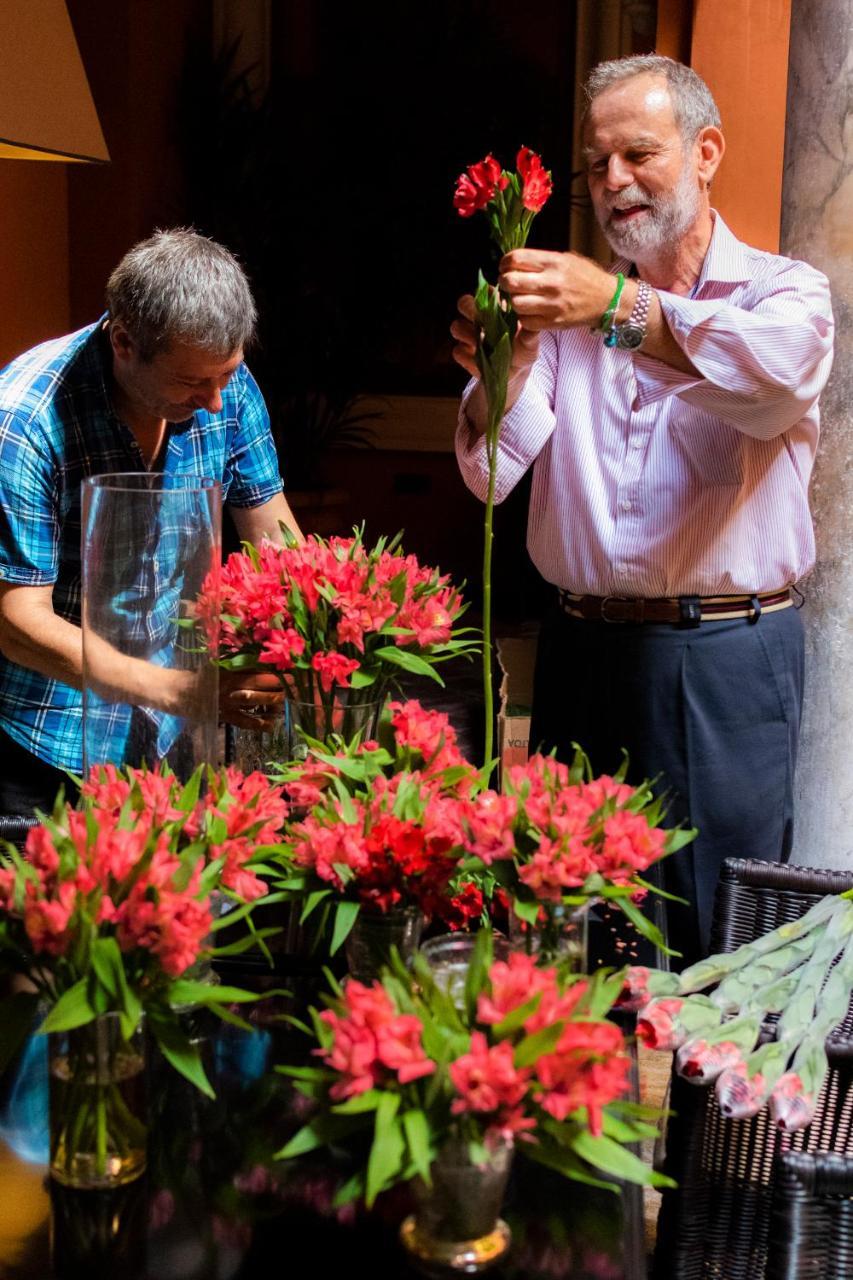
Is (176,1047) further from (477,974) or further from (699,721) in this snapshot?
(699,721)

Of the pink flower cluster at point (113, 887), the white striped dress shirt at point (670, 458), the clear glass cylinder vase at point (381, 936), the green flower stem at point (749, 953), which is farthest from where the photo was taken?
the white striped dress shirt at point (670, 458)

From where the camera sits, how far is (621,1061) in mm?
888

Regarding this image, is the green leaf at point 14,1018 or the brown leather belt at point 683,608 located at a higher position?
the brown leather belt at point 683,608

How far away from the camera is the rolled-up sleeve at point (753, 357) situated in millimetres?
2146

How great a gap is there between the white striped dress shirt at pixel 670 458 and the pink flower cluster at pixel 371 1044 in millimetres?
1469

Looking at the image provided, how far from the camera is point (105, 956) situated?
95cm

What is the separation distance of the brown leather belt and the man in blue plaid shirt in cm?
63

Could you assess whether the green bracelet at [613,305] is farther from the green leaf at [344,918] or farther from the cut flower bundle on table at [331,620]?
the green leaf at [344,918]

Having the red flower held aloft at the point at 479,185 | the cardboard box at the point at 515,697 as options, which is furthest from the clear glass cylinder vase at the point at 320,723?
the cardboard box at the point at 515,697

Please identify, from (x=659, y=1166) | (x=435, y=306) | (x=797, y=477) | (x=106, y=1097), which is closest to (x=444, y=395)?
(x=435, y=306)

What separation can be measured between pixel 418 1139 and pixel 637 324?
4.88 feet

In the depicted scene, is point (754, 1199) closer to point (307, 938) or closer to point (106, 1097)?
point (307, 938)

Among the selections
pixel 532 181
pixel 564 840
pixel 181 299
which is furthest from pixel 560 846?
pixel 181 299

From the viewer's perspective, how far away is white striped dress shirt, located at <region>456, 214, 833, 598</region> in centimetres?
227
